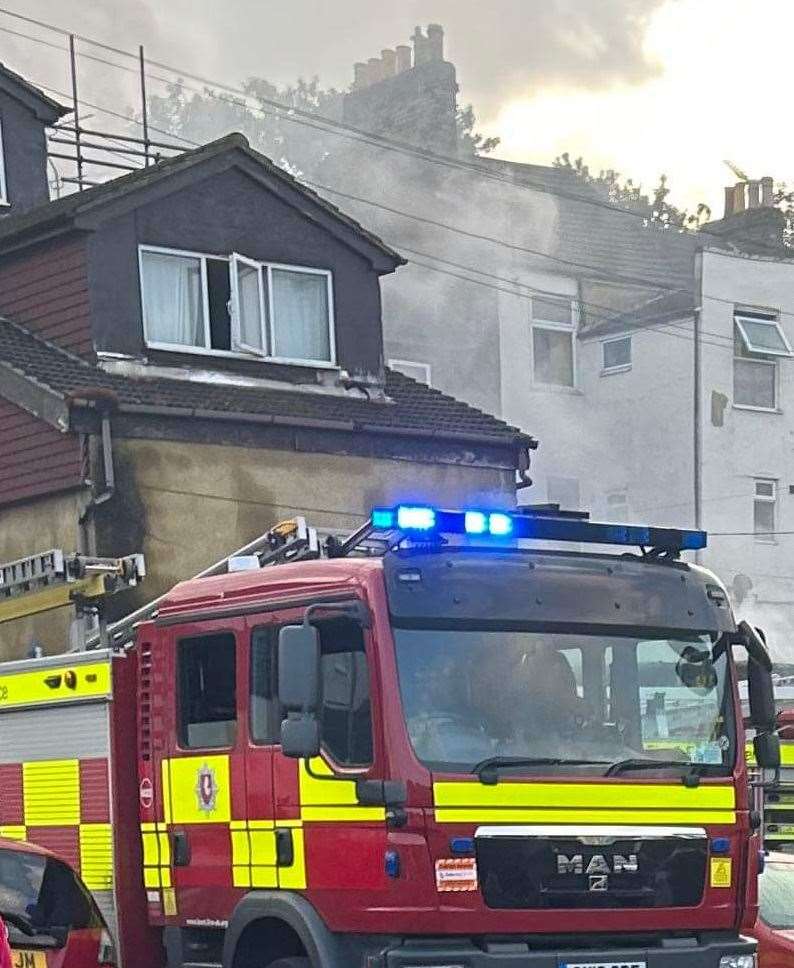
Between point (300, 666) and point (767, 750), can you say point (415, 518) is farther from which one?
point (767, 750)

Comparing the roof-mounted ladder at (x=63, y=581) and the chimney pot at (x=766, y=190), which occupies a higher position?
the chimney pot at (x=766, y=190)

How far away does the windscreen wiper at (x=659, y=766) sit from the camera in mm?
7926

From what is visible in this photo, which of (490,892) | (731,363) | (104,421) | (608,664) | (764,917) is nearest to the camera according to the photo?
(490,892)

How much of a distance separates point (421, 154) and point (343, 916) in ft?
97.0

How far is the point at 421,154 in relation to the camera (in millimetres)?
36125

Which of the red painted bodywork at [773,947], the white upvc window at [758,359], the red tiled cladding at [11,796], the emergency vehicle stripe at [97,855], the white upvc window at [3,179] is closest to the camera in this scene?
the emergency vehicle stripe at [97,855]

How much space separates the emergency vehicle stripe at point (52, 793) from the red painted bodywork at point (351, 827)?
2.06ft

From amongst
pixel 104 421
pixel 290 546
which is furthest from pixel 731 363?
pixel 290 546

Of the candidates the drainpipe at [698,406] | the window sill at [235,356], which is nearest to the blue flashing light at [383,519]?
the window sill at [235,356]

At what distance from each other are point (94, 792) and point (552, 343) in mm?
23919

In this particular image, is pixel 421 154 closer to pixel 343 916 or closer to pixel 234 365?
pixel 234 365

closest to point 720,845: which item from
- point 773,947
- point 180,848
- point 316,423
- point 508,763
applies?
point 508,763

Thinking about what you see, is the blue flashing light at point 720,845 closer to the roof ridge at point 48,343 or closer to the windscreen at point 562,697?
the windscreen at point 562,697

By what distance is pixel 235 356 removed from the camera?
65.7ft
